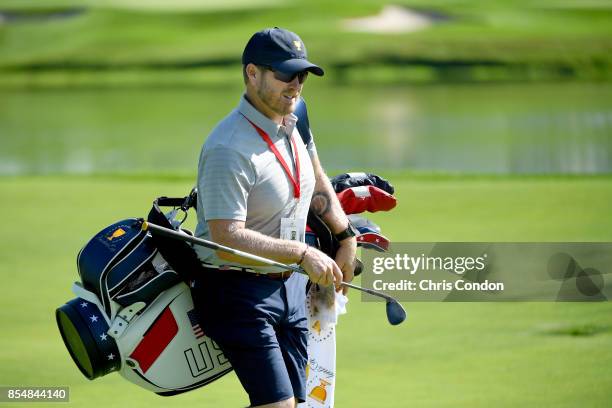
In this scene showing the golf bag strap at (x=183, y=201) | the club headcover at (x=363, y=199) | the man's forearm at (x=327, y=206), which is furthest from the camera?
the club headcover at (x=363, y=199)

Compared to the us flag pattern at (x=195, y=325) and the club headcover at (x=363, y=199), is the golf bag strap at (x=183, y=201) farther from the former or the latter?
the club headcover at (x=363, y=199)

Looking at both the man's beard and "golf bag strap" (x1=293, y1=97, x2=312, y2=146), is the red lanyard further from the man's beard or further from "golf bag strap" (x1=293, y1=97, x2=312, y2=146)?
"golf bag strap" (x1=293, y1=97, x2=312, y2=146)

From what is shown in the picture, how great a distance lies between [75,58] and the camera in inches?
1336

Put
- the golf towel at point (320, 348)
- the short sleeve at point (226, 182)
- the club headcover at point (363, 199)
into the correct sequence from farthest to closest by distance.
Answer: the club headcover at point (363, 199) < the golf towel at point (320, 348) < the short sleeve at point (226, 182)

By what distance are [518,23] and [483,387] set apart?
31.0m

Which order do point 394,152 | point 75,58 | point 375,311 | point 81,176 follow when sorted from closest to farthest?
point 375,311, point 81,176, point 394,152, point 75,58

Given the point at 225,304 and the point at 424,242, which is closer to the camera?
the point at 225,304

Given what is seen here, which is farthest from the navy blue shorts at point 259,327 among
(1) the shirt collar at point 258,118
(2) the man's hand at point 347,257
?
(1) the shirt collar at point 258,118

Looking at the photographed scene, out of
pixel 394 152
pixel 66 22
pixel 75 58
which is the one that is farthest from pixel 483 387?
pixel 66 22

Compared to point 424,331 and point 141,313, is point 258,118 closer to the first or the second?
point 141,313

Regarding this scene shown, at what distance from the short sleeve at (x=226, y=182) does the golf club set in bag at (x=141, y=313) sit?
28 cm

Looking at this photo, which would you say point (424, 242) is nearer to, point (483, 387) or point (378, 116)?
point (483, 387)

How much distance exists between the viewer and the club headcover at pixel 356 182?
15.5 ft

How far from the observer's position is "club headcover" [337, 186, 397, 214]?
15.4 ft
